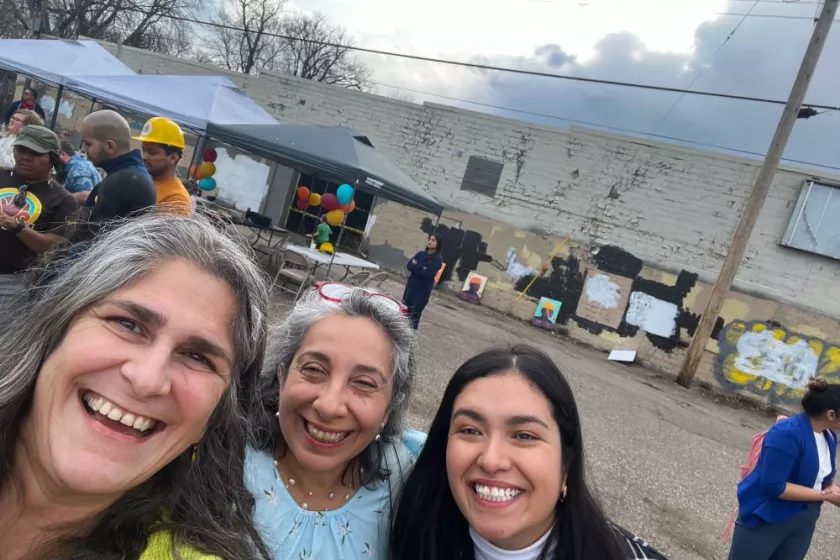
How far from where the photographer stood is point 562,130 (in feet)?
45.3

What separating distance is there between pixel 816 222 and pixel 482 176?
7889 mm

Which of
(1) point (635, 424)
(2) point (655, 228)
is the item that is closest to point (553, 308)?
(2) point (655, 228)

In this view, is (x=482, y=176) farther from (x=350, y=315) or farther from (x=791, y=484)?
(x=350, y=315)

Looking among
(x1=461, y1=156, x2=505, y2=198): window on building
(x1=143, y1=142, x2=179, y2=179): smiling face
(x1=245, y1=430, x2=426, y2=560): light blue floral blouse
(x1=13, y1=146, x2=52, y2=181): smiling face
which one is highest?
(x1=461, y1=156, x2=505, y2=198): window on building

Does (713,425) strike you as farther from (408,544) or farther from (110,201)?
(110,201)

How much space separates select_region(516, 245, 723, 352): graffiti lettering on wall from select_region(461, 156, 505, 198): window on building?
2764 mm

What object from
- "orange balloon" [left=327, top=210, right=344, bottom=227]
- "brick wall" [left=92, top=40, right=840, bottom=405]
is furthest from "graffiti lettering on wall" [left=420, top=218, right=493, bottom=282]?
"orange balloon" [left=327, top=210, right=344, bottom=227]

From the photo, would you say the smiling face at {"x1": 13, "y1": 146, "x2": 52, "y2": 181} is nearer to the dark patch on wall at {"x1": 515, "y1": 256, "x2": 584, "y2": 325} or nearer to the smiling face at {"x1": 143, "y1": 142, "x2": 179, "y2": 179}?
the smiling face at {"x1": 143, "y1": 142, "x2": 179, "y2": 179}

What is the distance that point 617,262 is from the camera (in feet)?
42.8

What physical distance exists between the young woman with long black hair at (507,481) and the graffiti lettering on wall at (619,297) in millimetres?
11865

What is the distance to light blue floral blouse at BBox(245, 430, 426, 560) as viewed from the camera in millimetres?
1526

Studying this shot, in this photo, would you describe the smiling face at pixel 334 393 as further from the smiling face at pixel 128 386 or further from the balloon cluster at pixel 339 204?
the balloon cluster at pixel 339 204

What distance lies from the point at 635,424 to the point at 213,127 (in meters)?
7.47

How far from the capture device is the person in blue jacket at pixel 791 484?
9.24 ft
